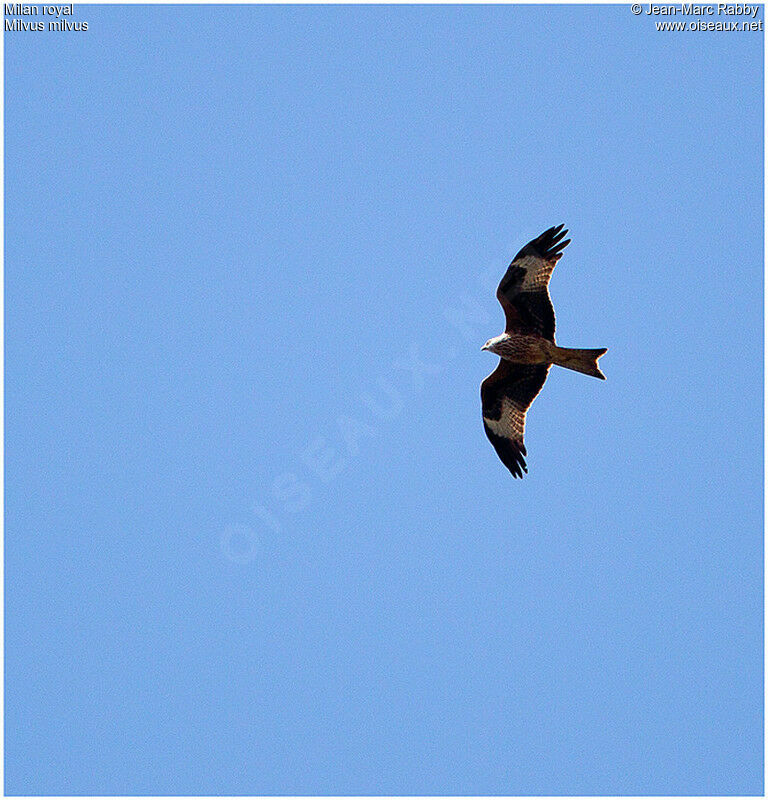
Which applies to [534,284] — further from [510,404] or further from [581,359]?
[510,404]

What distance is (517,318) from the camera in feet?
42.9

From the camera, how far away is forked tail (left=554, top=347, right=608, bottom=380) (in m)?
12.5

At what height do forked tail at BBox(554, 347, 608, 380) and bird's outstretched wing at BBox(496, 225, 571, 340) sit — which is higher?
bird's outstretched wing at BBox(496, 225, 571, 340)

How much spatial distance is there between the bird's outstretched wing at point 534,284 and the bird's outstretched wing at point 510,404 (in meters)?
0.67

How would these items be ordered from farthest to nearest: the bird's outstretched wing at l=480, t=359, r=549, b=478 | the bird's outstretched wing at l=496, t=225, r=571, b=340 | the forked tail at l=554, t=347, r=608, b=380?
the bird's outstretched wing at l=480, t=359, r=549, b=478, the bird's outstretched wing at l=496, t=225, r=571, b=340, the forked tail at l=554, t=347, r=608, b=380

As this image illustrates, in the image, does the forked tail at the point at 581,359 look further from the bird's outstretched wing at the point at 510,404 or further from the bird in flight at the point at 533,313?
the bird's outstretched wing at the point at 510,404

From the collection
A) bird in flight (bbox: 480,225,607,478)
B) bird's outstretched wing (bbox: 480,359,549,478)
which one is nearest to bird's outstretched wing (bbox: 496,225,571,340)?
bird in flight (bbox: 480,225,607,478)

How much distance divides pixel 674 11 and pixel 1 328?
33.4 ft

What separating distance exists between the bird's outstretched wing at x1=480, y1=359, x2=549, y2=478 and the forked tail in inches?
27.6

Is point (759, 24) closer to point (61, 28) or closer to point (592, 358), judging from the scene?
point (592, 358)

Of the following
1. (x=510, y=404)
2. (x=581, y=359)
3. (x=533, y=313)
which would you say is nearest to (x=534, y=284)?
(x=533, y=313)

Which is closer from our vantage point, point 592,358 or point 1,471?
point 592,358

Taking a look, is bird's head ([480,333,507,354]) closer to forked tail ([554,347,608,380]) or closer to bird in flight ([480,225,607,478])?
bird in flight ([480,225,607,478])

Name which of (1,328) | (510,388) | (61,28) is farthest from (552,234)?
(61,28)
